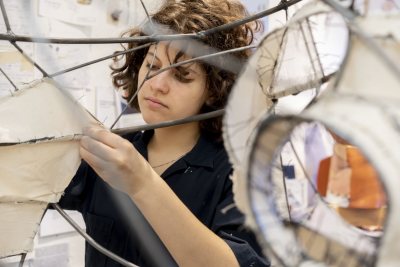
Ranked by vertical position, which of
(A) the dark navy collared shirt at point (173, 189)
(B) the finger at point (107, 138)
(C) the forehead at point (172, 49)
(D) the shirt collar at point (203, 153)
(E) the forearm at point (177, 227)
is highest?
(C) the forehead at point (172, 49)

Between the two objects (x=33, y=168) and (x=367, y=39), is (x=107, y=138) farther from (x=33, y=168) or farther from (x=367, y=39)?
(x=367, y=39)

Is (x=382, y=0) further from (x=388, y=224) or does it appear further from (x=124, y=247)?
(x=124, y=247)

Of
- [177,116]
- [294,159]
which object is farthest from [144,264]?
[294,159]

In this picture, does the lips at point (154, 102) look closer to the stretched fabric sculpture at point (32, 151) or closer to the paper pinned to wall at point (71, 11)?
the stretched fabric sculpture at point (32, 151)

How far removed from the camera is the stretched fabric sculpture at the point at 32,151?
0.93ft

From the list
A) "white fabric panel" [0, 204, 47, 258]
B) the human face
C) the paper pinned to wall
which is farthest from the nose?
the paper pinned to wall

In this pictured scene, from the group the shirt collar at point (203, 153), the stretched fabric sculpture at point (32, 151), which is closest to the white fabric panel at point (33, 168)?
the stretched fabric sculpture at point (32, 151)

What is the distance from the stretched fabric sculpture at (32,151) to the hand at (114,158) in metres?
0.02

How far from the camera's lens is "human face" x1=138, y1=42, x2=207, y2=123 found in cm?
34

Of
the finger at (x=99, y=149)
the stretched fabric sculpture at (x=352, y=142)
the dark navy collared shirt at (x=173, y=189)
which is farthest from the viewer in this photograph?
the dark navy collared shirt at (x=173, y=189)

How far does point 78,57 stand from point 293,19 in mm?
445

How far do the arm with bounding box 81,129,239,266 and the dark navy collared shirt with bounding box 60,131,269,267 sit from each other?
109mm

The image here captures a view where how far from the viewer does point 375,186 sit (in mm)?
167

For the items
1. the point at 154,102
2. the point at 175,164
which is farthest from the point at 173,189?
the point at 154,102
